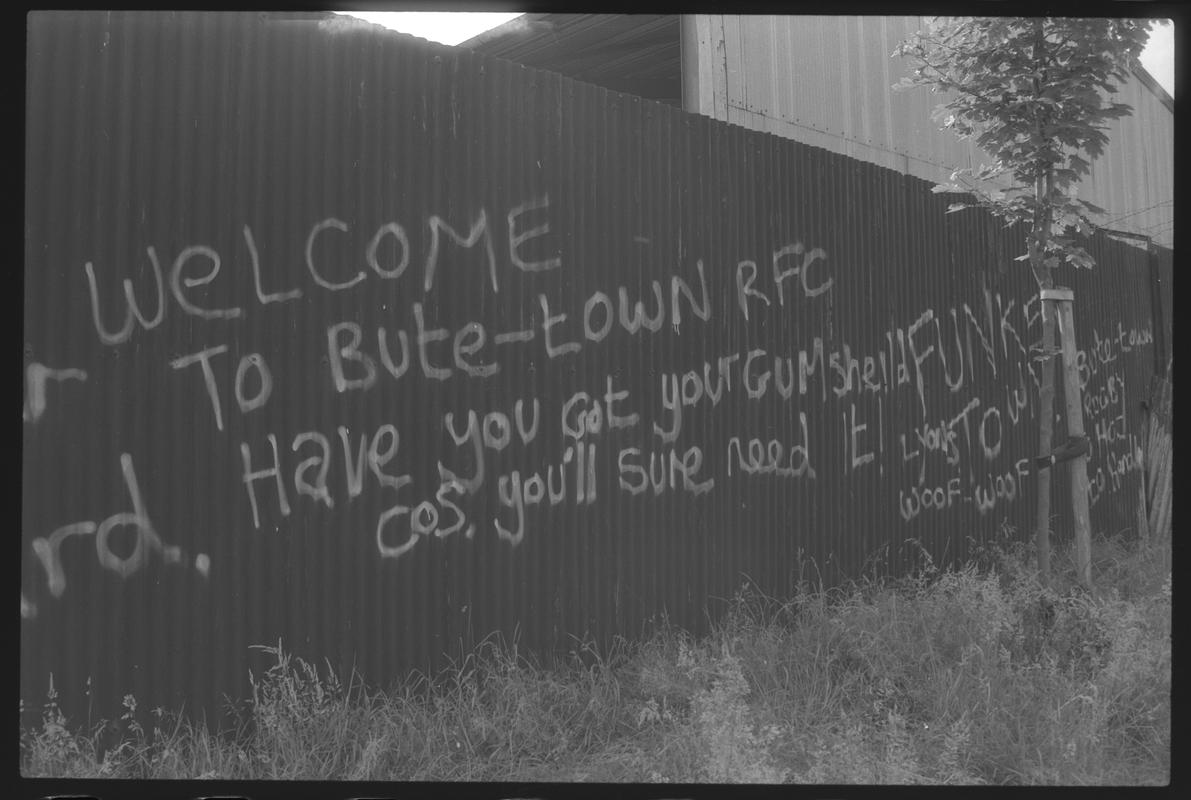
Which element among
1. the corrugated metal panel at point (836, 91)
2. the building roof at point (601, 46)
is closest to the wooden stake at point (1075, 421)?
the corrugated metal panel at point (836, 91)

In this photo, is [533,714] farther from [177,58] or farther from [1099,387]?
[1099,387]

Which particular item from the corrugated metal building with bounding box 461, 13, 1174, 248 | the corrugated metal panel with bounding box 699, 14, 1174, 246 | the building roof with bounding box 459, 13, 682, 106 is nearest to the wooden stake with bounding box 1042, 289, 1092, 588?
the corrugated metal panel with bounding box 699, 14, 1174, 246

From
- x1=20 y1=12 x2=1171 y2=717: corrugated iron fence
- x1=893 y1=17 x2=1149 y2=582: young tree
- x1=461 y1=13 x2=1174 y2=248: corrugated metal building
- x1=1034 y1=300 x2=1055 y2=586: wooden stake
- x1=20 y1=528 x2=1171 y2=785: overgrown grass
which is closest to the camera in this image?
x1=20 y1=12 x2=1171 y2=717: corrugated iron fence

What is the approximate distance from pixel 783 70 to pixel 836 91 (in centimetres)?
58

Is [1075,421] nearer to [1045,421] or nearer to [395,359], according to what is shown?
[1045,421]

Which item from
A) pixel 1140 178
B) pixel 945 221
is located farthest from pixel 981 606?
pixel 1140 178

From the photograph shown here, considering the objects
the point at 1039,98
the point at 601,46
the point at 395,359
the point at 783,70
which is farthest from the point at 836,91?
the point at 395,359

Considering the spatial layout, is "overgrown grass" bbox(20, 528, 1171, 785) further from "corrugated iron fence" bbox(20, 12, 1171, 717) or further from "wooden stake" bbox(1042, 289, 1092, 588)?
"wooden stake" bbox(1042, 289, 1092, 588)

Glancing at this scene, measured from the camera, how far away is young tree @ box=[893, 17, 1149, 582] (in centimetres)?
518

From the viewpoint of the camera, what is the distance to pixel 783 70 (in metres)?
7.98

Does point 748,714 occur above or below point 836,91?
below

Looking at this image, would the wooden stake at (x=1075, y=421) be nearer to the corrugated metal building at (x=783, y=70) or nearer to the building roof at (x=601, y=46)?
the corrugated metal building at (x=783, y=70)

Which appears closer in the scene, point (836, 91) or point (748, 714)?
point (748, 714)

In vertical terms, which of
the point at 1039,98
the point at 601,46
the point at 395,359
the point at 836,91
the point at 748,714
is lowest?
the point at 748,714
